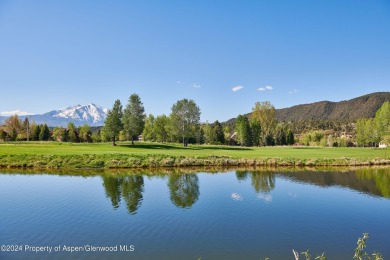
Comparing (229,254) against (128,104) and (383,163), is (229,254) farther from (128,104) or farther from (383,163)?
(128,104)

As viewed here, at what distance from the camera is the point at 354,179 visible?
43.6 meters

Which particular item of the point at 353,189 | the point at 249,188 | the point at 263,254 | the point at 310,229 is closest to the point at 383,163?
the point at 353,189

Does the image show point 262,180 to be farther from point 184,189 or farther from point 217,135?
point 217,135

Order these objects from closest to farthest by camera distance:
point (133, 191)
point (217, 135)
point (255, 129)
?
point (133, 191) → point (255, 129) → point (217, 135)

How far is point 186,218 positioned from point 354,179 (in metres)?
31.8

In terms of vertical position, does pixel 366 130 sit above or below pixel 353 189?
above

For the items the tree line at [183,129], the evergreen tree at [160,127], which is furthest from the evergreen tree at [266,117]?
the evergreen tree at [160,127]

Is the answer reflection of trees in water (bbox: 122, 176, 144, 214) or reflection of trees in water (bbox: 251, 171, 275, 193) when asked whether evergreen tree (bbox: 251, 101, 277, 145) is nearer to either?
reflection of trees in water (bbox: 251, 171, 275, 193)

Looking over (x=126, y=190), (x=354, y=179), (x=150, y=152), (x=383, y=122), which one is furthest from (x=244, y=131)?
(x=126, y=190)

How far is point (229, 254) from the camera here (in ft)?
52.1

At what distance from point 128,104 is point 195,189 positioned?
60751 millimetres

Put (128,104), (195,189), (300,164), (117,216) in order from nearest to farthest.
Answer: (117,216)
(195,189)
(300,164)
(128,104)

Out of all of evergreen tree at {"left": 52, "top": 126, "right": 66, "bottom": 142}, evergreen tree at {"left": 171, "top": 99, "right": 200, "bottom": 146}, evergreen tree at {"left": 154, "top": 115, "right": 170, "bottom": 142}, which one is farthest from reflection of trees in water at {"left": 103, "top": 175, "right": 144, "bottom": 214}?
evergreen tree at {"left": 52, "top": 126, "right": 66, "bottom": 142}

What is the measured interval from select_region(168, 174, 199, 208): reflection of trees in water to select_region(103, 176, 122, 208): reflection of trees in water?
531 cm
